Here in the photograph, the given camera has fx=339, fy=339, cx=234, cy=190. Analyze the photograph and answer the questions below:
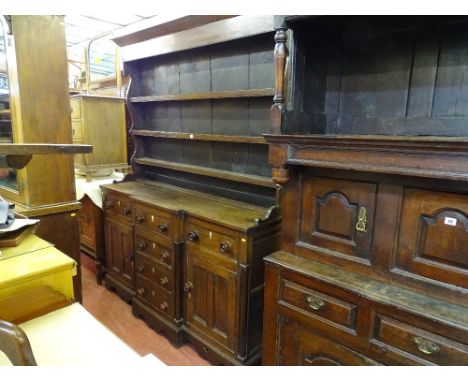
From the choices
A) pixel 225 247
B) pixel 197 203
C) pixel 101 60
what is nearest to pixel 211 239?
pixel 225 247

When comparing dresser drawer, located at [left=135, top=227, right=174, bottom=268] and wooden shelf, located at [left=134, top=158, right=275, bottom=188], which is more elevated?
wooden shelf, located at [left=134, top=158, right=275, bottom=188]

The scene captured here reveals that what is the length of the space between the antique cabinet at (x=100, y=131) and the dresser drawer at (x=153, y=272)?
4.14 ft

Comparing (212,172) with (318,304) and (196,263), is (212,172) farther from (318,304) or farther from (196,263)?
(318,304)

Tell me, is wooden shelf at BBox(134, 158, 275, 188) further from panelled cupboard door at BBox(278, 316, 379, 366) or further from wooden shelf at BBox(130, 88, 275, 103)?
panelled cupboard door at BBox(278, 316, 379, 366)

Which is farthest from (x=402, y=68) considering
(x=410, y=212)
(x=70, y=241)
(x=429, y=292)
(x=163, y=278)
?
(x=70, y=241)

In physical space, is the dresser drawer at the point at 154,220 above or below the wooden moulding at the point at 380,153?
below

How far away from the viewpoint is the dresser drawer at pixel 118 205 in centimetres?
241

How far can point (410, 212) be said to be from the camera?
3.67ft

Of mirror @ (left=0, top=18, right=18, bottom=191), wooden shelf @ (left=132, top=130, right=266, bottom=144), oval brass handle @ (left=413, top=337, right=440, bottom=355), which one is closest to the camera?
oval brass handle @ (left=413, top=337, right=440, bottom=355)

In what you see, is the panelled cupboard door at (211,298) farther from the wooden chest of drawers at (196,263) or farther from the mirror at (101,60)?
the mirror at (101,60)

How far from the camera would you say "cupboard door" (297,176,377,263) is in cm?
122

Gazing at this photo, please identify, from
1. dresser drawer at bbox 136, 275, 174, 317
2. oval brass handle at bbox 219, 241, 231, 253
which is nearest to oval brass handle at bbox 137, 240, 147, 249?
dresser drawer at bbox 136, 275, 174, 317

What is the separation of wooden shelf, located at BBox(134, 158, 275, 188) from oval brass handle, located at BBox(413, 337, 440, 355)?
99 centimetres

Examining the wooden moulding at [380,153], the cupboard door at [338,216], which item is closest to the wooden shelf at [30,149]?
the wooden moulding at [380,153]
